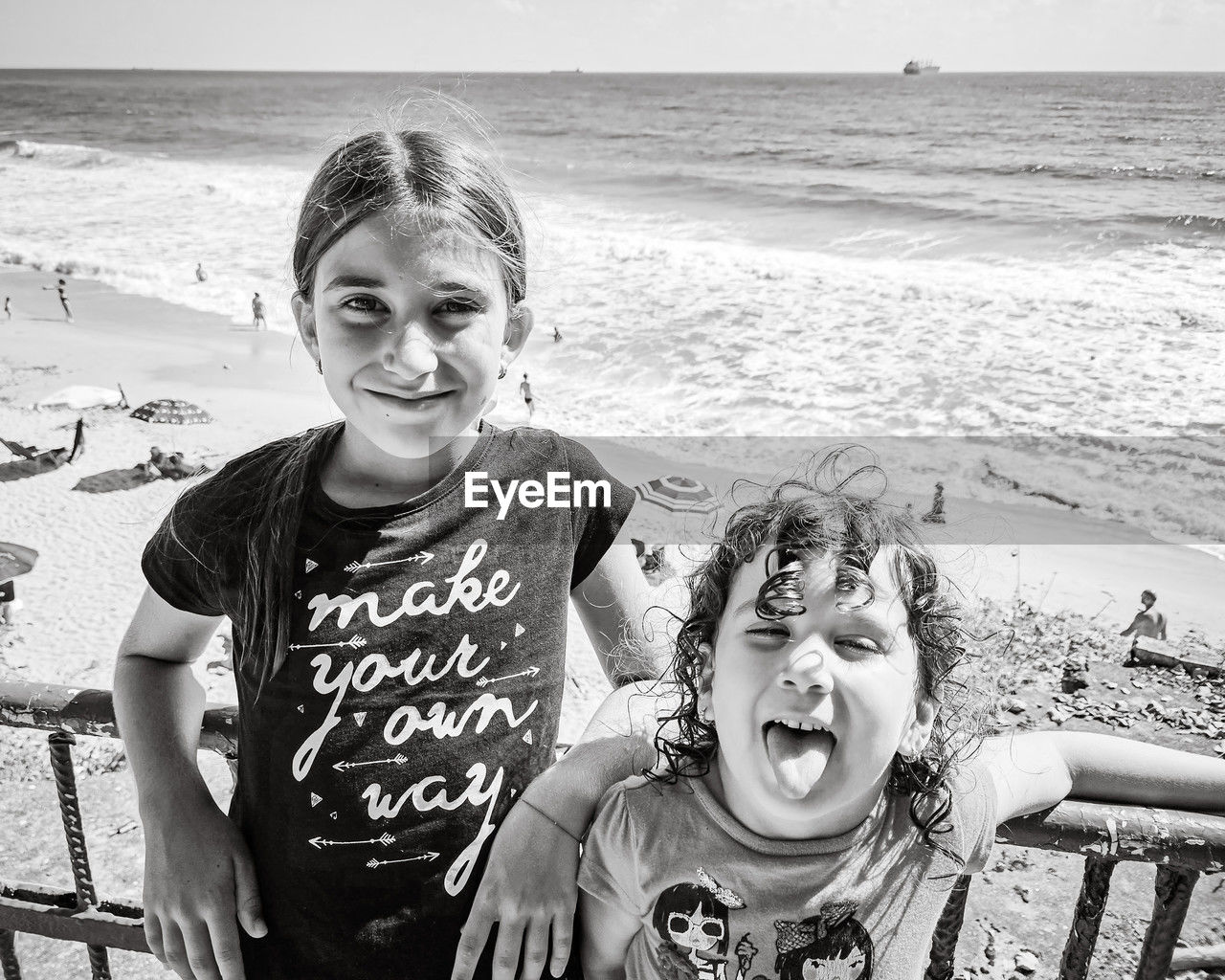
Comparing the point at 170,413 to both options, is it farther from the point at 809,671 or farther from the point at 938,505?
the point at 809,671

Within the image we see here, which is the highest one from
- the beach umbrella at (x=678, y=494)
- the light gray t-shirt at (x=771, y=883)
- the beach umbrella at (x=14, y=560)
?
the beach umbrella at (x=678, y=494)

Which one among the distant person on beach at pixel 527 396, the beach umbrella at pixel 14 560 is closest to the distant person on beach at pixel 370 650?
the beach umbrella at pixel 14 560

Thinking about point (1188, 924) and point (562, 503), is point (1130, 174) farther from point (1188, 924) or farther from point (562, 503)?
point (562, 503)

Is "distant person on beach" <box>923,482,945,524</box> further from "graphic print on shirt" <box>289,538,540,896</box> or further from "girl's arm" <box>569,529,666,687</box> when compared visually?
"graphic print on shirt" <box>289,538,540,896</box>

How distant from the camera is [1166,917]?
1.31 metres

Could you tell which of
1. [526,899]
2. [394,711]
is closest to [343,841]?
[394,711]

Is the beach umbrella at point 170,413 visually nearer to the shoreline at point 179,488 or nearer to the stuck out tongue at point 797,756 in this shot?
the shoreline at point 179,488

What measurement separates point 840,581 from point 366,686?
721 millimetres

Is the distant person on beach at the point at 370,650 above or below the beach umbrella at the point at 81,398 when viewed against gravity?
below

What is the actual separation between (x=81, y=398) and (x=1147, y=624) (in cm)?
1536

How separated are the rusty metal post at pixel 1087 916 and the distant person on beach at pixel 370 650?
74 centimetres

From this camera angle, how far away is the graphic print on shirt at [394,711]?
1.37 metres

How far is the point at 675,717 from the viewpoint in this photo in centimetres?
141

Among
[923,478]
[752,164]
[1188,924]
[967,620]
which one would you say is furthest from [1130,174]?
[967,620]
